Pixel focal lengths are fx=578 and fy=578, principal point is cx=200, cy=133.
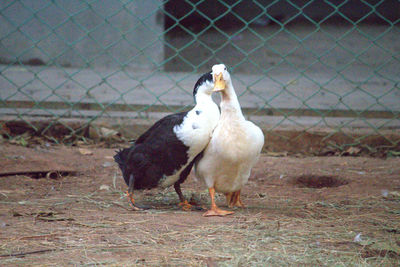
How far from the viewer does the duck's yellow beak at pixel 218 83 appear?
266cm

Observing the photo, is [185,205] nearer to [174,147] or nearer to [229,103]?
[174,147]

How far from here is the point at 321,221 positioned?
8.54ft

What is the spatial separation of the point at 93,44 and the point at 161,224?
3.71m

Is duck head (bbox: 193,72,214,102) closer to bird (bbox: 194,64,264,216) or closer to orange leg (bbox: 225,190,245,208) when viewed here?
bird (bbox: 194,64,264,216)

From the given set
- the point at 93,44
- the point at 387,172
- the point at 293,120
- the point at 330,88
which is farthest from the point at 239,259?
the point at 93,44

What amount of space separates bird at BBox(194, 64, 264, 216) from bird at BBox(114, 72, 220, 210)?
0.20 ft

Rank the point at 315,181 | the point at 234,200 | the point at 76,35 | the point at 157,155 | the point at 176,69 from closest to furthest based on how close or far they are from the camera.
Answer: the point at 157,155, the point at 234,200, the point at 315,181, the point at 76,35, the point at 176,69

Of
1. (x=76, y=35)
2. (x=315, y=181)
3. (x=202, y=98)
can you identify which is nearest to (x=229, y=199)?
(x=202, y=98)

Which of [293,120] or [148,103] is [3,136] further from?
[293,120]

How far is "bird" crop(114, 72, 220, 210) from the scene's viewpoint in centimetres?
274

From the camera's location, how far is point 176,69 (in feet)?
19.8

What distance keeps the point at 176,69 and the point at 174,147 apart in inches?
132

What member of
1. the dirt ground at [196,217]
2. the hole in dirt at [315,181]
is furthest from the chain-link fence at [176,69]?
the hole in dirt at [315,181]

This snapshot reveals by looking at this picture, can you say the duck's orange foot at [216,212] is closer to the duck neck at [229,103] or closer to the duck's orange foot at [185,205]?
the duck's orange foot at [185,205]
